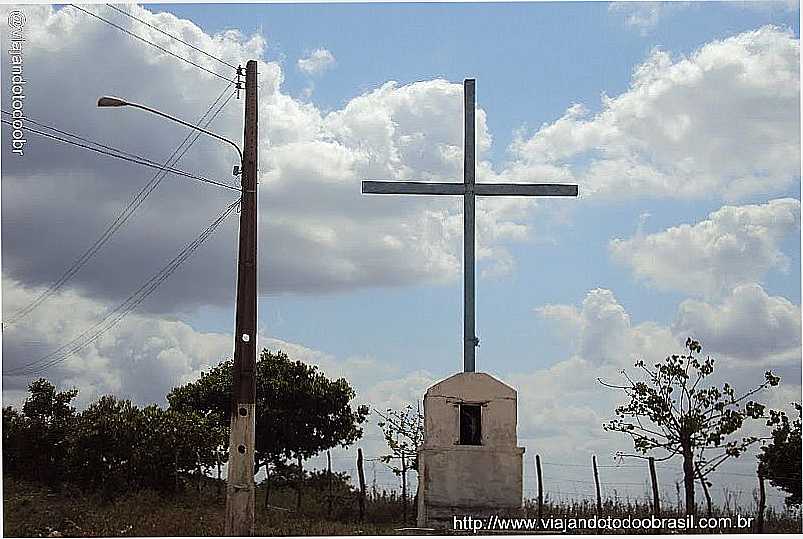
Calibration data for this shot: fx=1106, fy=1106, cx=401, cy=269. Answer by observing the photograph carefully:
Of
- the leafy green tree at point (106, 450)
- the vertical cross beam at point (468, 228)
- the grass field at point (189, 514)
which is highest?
the vertical cross beam at point (468, 228)

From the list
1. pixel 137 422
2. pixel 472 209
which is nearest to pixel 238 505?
pixel 472 209

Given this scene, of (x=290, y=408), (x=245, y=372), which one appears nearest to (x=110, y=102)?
(x=245, y=372)

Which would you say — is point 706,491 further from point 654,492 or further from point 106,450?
point 106,450

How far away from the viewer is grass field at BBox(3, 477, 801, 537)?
15016mm

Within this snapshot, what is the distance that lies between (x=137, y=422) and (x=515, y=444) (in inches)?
293

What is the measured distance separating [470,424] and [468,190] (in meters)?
2.98

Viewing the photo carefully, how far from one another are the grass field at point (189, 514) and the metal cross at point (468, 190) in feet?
8.45

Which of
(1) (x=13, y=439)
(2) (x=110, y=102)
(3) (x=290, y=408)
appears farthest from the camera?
(3) (x=290, y=408)

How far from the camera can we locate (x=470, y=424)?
13922 mm

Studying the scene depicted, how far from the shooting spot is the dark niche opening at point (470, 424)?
13.8 m

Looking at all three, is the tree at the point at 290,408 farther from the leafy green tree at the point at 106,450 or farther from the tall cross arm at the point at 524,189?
the tall cross arm at the point at 524,189

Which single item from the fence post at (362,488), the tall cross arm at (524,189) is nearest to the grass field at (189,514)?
the fence post at (362,488)

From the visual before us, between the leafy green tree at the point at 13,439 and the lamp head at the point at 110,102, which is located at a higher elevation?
the lamp head at the point at 110,102

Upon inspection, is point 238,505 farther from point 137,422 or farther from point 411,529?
point 137,422
